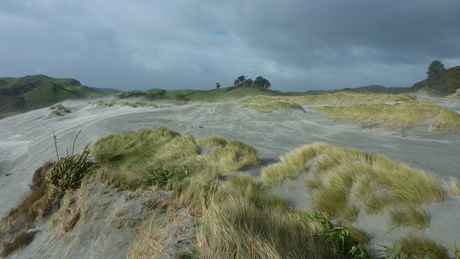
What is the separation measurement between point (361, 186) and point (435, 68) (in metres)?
79.4

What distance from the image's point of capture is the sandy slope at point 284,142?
12.6 feet

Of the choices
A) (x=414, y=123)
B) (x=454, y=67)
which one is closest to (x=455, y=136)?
(x=414, y=123)

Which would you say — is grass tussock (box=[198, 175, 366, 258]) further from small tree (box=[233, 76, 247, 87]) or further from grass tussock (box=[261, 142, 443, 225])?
small tree (box=[233, 76, 247, 87])

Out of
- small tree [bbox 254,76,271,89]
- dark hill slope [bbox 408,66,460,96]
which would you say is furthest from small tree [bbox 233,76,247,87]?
dark hill slope [bbox 408,66,460,96]

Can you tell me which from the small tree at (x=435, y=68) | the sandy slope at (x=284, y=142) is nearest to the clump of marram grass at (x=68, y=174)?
the sandy slope at (x=284, y=142)

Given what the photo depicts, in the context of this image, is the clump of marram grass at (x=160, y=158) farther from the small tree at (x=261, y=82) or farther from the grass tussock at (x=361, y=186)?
the small tree at (x=261, y=82)

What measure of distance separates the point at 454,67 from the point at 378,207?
235 feet

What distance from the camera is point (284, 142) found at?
10.5 m

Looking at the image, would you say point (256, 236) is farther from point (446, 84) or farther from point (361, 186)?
point (446, 84)

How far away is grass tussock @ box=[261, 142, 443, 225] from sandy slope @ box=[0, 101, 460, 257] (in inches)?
7.2

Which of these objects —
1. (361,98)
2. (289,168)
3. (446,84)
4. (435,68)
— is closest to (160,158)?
(289,168)

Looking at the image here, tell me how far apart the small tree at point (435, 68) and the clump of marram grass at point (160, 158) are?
76361 mm

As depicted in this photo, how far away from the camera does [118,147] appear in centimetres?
923

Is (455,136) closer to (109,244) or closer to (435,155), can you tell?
(435,155)
